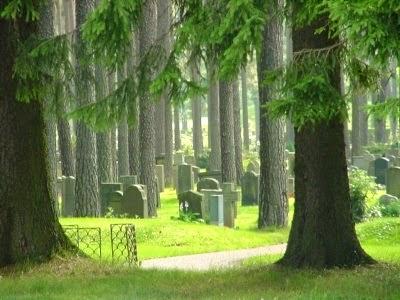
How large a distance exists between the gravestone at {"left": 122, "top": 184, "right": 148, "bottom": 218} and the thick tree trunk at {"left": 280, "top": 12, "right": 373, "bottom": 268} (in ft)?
33.6

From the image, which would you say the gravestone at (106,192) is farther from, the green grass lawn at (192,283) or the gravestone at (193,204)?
the green grass lawn at (192,283)

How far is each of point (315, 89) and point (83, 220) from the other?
11320 mm

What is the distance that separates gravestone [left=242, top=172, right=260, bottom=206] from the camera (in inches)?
1083

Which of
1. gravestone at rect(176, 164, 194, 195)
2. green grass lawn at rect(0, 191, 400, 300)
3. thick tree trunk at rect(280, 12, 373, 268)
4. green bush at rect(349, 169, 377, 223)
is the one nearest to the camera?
green grass lawn at rect(0, 191, 400, 300)

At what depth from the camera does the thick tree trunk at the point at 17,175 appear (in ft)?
40.6

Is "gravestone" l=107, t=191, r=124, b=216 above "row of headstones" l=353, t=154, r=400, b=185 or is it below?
below

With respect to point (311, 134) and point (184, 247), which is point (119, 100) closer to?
point (311, 134)

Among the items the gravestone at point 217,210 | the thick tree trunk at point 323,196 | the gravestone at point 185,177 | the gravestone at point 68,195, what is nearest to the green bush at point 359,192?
the gravestone at point 217,210

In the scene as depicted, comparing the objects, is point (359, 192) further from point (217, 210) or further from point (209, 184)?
point (209, 184)

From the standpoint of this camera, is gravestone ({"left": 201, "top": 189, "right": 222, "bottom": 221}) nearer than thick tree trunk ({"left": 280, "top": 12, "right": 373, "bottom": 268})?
No

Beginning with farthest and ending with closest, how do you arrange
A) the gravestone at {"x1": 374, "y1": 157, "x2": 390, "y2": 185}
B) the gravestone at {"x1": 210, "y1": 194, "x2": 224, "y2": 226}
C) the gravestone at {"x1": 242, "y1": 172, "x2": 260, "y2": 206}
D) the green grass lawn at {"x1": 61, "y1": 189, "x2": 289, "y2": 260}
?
the gravestone at {"x1": 374, "y1": 157, "x2": 390, "y2": 185} < the gravestone at {"x1": 242, "y1": 172, "x2": 260, "y2": 206} < the gravestone at {"x1": 210, "y1": 194, "x2": 224, "y2": 226} < the green grass lawn at {"x1": 61, "y1": 189, "x2": 289, "y2": 260}

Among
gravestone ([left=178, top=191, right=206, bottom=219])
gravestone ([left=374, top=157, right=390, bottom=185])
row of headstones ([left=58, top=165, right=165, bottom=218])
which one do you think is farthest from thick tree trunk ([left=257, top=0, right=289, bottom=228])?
gravestone ([left=374, top=157, right=390, bottom=185])

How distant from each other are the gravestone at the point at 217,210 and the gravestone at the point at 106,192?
2780 millimetres

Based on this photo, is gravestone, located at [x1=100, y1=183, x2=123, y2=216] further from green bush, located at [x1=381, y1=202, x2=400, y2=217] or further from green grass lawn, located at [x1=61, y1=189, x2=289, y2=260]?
green bush, located at [x1=381, y1=202, x2=400, y2=217]
